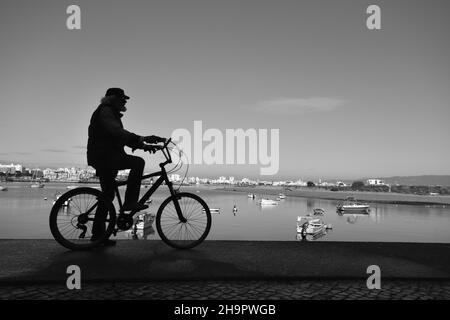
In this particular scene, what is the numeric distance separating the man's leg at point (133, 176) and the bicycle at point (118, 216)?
12 cm

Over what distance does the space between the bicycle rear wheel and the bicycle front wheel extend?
0.72 metres

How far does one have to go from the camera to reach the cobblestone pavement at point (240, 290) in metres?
3.53

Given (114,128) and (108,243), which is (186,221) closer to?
(108,243)

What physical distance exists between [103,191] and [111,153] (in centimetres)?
57

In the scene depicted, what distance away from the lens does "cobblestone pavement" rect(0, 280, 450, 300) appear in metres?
3.53

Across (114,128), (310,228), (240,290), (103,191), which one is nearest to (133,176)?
(103,191)

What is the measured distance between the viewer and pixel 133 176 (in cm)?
535

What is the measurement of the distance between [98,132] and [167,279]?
240cm

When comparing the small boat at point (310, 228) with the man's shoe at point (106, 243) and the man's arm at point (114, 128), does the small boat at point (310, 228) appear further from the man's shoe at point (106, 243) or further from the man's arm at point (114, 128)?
the man's arm at point (114, 128)

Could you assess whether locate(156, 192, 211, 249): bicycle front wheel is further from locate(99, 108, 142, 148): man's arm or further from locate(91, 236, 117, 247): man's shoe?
locate(99, 108, 142, 148): man's arm

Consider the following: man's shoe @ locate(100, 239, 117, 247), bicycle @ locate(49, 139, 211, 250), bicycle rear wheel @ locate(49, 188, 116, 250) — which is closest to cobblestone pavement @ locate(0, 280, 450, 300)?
bicycle @ locate(49, 139, 211, 250)

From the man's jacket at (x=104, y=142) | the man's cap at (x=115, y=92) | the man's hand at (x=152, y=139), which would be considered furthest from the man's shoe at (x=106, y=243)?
the man's cap at (x=115, y=92)
